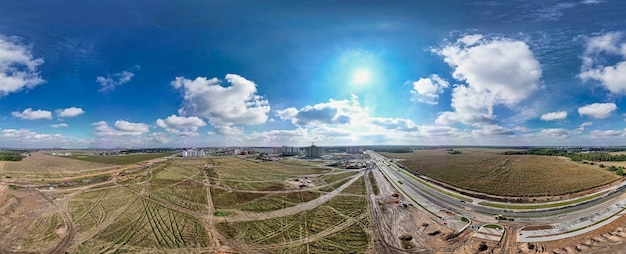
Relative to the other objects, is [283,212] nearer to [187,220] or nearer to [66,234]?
[187,220]

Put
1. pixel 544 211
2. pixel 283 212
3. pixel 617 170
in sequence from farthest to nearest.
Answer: pixel 283 212 < pixel 617 170 < pixel 544 211

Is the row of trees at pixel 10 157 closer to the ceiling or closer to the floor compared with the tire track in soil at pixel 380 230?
closer to the ceiling

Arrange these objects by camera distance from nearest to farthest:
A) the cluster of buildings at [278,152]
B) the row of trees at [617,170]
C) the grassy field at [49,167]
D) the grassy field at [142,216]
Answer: the grassy field at [142,216] → the row of trees at [617,170] → the grassy field at [49,167] → the cluster of buildings at [278,152]

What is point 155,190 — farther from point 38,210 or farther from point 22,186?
point 22,186

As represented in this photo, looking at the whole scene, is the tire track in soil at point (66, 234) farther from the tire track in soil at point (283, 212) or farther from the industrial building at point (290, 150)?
the industrial building at point (290, 150)

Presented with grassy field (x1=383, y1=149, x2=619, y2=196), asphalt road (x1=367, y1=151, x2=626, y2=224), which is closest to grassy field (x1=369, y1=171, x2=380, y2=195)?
asphalt road (x1=367, y1=151, x2=626, y2=224)

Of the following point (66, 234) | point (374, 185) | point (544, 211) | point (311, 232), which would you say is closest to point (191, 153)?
point (66, 234)

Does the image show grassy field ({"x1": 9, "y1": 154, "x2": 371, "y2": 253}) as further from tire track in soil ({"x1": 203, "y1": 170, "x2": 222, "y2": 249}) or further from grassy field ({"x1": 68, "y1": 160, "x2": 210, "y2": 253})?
tire track in soil ({"x1": 203, "y1": 170, "x2": 222, "y2": 249})

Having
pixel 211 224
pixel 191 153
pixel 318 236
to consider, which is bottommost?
pixel 318 236

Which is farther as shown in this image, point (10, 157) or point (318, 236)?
point (10, 157)

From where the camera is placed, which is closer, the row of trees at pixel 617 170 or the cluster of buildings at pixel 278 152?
the row of trees at pixel 617 170

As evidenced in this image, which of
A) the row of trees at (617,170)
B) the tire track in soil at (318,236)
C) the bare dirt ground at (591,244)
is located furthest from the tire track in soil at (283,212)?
the row of trees at (617,170)
